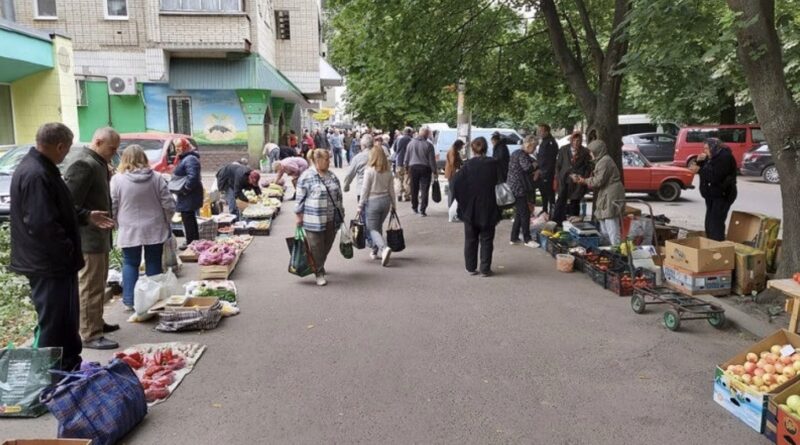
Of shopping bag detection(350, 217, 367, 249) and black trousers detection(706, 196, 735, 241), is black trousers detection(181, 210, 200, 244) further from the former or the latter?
black trousers detection(706, 196, 735, 241)

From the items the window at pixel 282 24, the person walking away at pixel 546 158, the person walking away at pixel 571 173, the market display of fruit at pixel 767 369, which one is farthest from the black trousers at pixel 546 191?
the window at pixel 282 24

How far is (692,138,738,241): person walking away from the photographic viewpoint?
384 inches

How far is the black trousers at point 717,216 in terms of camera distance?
32.6ft

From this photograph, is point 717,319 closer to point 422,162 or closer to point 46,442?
point 46,442

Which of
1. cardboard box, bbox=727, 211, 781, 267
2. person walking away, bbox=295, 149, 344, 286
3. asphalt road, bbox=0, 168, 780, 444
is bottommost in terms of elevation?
asphalt road, bbox=0, 168, 780, 444

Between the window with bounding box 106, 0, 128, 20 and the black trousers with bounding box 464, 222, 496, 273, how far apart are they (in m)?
18.0

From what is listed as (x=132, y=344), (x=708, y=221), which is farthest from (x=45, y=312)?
(x=708, y=221)

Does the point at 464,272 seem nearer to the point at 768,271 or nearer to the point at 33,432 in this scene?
the point at 768,271

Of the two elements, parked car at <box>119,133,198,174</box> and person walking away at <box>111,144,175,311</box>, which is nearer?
person walking away at <box>111,144,175,311</box>

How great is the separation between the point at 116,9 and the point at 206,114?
4451 millimetres

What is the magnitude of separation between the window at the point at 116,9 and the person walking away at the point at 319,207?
665 inches

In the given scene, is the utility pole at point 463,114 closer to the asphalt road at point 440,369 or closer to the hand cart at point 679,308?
the asphalt road at point 440,369

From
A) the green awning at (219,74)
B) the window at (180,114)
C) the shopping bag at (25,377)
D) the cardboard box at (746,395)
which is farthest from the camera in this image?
the window at (180,114)

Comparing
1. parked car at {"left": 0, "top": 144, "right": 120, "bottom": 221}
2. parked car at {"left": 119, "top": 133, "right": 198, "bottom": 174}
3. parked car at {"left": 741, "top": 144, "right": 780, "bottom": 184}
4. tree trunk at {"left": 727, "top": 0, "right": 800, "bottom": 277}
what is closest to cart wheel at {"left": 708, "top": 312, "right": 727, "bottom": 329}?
tree trunk at {"left": 727, "top": 0, "right": 800, "bottom": 277}
